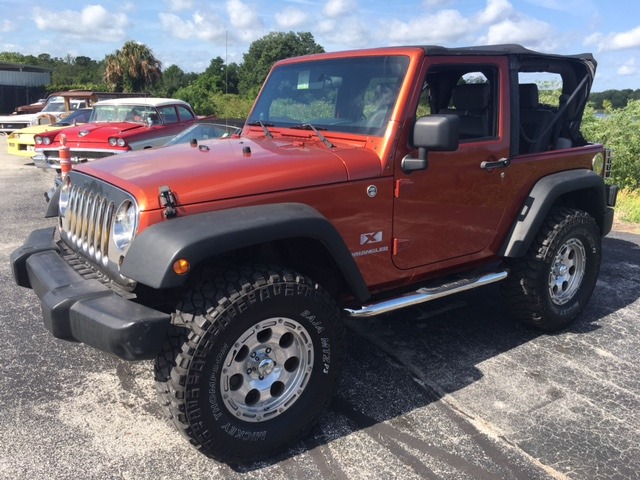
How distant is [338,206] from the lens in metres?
3.04

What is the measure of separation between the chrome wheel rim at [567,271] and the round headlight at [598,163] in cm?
69

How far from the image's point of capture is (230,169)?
2.87 meters

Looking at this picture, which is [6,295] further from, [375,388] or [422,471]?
[422,471]

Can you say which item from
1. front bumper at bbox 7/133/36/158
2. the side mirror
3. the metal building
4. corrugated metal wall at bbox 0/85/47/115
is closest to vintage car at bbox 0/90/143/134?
front bumper at bbox 7/133/36/158

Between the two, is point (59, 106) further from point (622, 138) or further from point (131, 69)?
point (131, 69)

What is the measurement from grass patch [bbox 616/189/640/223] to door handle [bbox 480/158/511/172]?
5.63 metres

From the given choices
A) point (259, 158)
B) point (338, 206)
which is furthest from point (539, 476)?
point (259, 158)

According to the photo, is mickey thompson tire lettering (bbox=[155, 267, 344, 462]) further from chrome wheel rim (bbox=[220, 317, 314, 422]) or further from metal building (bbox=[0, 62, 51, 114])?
metal building (bbox=[0, 62, 51, 114])

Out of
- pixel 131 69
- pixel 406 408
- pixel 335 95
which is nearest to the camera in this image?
pixel 406 408

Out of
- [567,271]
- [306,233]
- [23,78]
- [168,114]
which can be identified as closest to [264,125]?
[306,233]

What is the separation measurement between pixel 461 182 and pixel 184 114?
9.43 meters

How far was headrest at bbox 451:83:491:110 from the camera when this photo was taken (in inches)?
153

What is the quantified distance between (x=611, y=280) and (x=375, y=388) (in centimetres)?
331

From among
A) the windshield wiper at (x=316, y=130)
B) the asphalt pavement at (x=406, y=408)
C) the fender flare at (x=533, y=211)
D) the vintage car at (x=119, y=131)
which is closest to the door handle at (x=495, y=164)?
the fender flare at (x=533, y=211)
